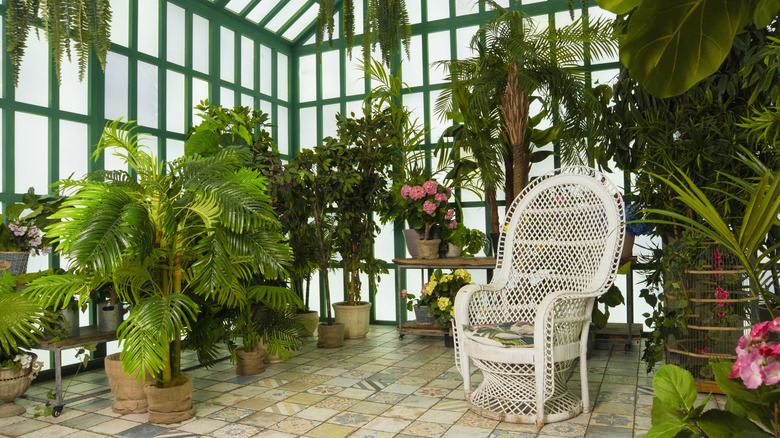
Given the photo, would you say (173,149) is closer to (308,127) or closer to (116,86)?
(116,86)

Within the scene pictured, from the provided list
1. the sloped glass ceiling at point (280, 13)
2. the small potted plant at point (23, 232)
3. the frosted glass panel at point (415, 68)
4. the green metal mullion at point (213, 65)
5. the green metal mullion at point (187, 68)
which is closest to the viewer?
the small potted plant at point (23, 232)

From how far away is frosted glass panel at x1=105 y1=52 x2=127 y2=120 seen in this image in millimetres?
4148

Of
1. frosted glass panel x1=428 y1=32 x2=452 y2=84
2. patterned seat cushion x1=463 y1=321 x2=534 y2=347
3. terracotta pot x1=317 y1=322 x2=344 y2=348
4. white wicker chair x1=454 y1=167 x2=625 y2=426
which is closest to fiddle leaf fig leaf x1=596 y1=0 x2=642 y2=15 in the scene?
white wicker chair x1=454 y1=167 x2=625 y2=426

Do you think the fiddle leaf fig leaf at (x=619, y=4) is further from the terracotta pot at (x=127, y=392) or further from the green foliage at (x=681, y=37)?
the terracotta pot at (x=127, y=392)

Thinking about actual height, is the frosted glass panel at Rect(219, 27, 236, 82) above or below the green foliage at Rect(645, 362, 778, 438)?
above

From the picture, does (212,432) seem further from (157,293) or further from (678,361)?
(678,361)

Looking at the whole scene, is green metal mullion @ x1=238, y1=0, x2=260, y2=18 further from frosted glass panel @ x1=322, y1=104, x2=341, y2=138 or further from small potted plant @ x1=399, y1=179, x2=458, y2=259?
small potted plant @ x1=399, y1=179, x2=458, y2=259

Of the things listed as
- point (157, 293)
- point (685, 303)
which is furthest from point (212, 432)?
point (685, 303)

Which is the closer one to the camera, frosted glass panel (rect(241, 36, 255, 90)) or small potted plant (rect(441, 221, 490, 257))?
small potted plant (rect(441, 221, 490, 257))

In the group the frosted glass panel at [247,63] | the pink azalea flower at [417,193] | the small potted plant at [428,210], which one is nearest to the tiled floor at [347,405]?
the small potted plant at [428,210]

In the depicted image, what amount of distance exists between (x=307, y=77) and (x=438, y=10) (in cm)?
162

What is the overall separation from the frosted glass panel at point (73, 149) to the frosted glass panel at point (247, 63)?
1789 millimetres

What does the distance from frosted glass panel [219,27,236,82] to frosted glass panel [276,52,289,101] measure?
68 cm

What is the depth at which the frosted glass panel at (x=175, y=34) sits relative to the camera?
468 cm
